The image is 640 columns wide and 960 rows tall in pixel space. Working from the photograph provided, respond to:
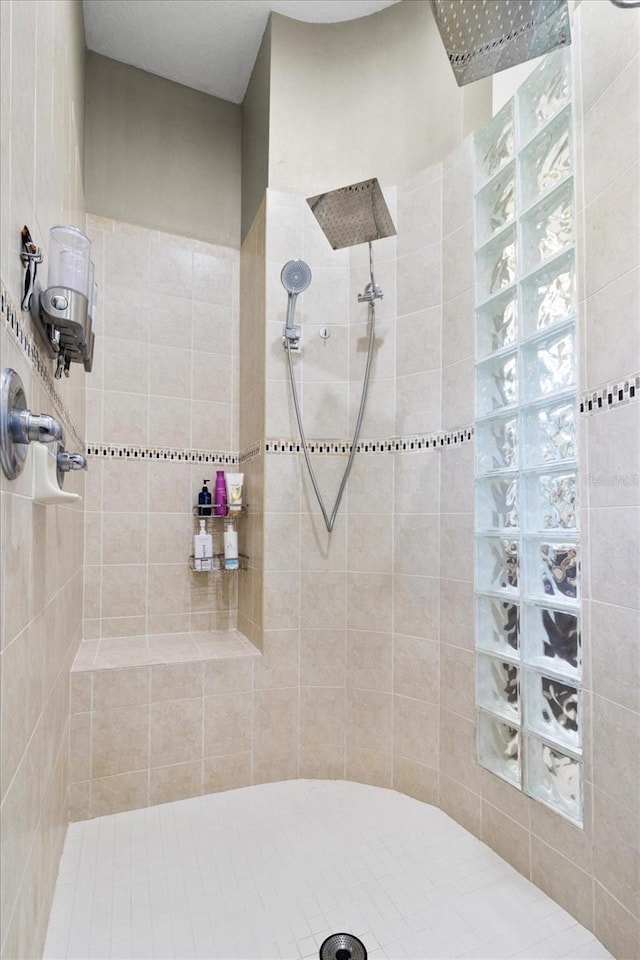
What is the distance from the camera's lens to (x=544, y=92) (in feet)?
5.17

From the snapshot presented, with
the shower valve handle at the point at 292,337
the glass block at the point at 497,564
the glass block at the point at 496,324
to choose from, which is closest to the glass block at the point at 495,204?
the glass block at the point at 496,324

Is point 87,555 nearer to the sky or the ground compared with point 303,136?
nearer to the ground

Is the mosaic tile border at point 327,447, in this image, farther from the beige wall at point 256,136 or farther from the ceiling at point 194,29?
the ceiling at point 194,29

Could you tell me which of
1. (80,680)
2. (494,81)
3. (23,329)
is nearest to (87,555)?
(80,680)

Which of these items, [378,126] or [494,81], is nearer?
[494,81]

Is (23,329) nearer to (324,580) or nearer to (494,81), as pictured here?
(324,580)

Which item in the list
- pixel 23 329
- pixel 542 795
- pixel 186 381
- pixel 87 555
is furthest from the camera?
pixel 186 381

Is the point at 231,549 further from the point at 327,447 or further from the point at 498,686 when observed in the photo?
the point at 498,686

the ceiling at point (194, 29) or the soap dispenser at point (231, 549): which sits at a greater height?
the ceiling at point (194, 29)

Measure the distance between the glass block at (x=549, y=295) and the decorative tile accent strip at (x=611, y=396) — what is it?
242 millimetres

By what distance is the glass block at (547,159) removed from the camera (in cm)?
149

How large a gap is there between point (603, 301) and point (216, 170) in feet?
6.75

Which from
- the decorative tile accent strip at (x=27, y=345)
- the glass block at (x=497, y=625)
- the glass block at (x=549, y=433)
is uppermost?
the decorative tile accent strip at (x=27, y=345)

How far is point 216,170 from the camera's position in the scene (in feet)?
8.66
